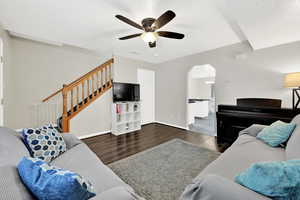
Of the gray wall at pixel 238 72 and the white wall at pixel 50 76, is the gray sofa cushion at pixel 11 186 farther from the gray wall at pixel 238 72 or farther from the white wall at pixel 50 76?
the gray wall at pixel 238 72

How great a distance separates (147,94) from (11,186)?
15.5ft

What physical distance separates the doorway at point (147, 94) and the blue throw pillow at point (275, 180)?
4443mm

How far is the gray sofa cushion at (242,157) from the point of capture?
1170mm

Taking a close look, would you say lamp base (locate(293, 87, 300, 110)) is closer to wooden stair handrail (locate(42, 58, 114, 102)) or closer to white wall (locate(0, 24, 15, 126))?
wooden stair handrail (locate(42, 58, 114, 102))

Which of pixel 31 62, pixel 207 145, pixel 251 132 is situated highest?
pixel 31 62

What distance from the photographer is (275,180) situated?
2.25ft

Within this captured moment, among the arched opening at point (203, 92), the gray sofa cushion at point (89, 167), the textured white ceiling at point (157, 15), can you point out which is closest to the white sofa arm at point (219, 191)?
the gray sofa cushion at point (89, 167)

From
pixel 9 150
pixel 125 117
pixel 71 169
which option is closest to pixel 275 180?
pixel 71 169

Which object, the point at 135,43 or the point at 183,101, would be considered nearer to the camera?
the point at 135,43

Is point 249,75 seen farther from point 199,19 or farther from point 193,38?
point 199,19

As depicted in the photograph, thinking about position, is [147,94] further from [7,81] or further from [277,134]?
[277,134]

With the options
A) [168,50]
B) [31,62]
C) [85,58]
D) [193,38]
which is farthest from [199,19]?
[31,62]

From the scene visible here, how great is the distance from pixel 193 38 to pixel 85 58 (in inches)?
124

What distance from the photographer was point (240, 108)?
281 cm
